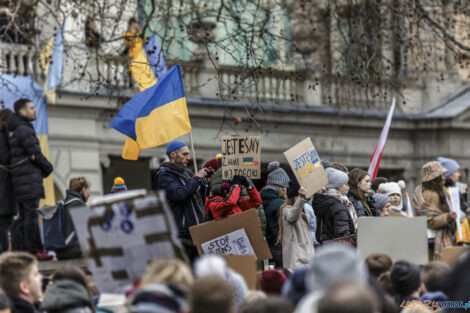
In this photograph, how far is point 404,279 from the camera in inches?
287

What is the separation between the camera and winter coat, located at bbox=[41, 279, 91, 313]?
6.63 meters

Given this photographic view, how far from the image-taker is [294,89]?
77.9 ft

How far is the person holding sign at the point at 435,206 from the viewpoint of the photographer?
A: 12869 mm

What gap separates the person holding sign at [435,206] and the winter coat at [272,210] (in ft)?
8.43

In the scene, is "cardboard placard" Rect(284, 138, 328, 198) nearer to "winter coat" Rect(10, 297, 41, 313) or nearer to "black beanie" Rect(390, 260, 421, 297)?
"black beanie" Rect(390, 260, 421, 297)

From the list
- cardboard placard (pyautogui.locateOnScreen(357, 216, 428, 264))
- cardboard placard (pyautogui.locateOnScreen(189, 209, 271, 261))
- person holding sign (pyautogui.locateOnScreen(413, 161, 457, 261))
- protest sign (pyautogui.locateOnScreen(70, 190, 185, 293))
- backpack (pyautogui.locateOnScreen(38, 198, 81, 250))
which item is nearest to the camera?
protest sign (pyautogui.locateOnScreen(70, 190, 185, 293))

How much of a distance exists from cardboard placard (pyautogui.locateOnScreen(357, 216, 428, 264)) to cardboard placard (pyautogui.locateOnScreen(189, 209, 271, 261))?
1155mm

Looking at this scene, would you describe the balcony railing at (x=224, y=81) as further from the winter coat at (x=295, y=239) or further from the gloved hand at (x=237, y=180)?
the winter coat at (x=295, y=239)

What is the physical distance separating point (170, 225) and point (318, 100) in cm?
1826

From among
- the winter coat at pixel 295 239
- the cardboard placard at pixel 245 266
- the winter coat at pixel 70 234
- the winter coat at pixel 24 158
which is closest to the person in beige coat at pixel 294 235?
the winter coat at pixel 295 239

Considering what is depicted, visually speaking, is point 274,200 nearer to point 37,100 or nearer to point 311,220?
point 311,220

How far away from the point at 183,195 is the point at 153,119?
1901mm

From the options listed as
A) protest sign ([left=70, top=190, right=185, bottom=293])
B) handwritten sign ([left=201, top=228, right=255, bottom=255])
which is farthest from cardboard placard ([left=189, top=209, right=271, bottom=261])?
protest sign ([left=70, top=190, right=185, bottom=293])

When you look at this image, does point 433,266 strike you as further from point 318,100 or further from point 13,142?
point 318,100
